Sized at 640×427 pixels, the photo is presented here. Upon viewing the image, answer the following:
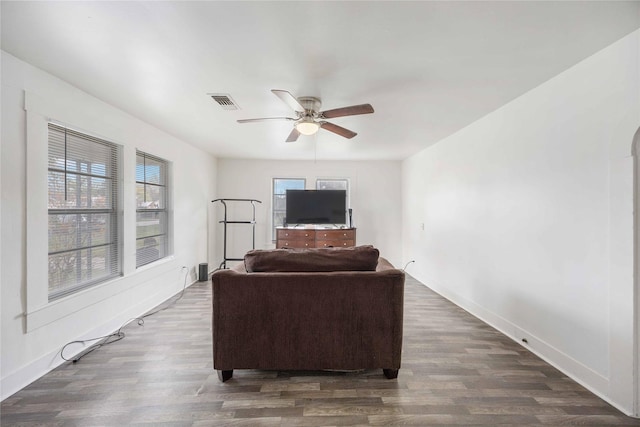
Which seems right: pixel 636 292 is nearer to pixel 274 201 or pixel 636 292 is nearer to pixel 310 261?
pixel 310 261

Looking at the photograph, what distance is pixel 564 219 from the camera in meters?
2.02

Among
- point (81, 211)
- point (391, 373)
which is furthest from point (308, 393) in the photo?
point (81, 211)

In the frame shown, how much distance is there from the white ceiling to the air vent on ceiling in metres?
0.06

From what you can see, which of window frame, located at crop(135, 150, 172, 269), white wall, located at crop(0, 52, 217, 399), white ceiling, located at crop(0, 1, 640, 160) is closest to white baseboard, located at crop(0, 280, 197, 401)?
white wall, located at crop(0, 52, 217, 399)

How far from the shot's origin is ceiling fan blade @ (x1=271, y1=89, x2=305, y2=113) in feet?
6.43

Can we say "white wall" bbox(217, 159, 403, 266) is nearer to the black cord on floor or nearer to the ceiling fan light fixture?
the black cord on floor

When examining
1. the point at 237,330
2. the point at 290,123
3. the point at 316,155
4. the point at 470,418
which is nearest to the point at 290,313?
the point at 237,330

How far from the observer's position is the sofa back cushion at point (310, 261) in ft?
6.54

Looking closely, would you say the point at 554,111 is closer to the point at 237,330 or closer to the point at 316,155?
the point at 237,330

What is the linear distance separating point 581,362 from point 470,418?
3.35ft

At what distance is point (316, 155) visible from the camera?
509 centimetres

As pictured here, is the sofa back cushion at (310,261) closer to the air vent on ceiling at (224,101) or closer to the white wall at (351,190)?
the air vent on ceiling at (224,101)

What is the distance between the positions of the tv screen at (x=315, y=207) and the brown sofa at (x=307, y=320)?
11.0 ft

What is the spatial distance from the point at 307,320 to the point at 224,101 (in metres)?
2.10
